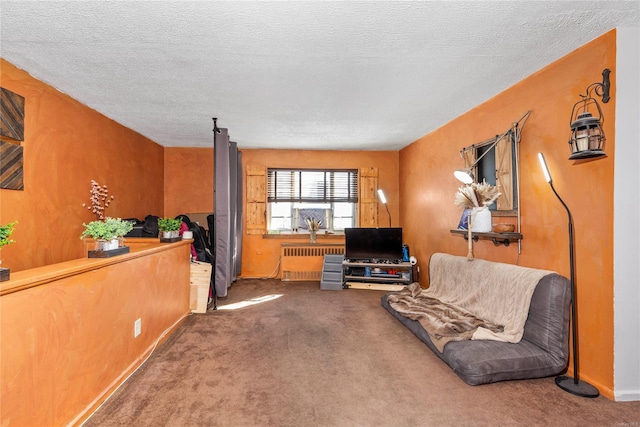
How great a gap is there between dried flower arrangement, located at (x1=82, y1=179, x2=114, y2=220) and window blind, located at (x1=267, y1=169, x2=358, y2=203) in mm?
2721

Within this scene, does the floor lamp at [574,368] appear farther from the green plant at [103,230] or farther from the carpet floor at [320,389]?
the green plant at [103,230]

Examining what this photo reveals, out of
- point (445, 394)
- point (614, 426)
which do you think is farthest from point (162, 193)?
point (614, 426)

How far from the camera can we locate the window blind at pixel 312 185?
240 inches

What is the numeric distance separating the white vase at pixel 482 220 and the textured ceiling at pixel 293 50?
3.92 ft

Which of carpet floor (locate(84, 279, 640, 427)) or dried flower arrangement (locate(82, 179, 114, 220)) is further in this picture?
dried flower arrangement (locate(82, 179, 114, 220))

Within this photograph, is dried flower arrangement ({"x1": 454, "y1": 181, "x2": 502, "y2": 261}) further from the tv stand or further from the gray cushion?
the tv stand

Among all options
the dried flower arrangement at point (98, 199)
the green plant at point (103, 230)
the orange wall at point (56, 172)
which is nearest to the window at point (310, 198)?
the orange wall at point (56, 172)

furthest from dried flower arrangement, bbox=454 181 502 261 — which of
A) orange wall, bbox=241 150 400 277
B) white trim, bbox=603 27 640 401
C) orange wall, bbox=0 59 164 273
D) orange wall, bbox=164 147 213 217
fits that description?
orange wall, bbox=164 147 213 217

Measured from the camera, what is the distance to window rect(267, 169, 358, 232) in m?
6.11

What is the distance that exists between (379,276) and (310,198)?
198cm

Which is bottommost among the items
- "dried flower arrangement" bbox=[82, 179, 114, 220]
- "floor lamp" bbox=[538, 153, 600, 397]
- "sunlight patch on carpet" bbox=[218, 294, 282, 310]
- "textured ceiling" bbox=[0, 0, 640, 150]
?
"sunlight patch on carpet" bbox=[218, 294, 282, 310]

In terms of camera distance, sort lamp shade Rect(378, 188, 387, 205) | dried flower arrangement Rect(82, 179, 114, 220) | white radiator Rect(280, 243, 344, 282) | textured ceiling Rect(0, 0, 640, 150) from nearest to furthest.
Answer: textured ceiling Rect(0, 0, 640, 150), dried flower arrangement Rect(82, 179, 114, 220), lamp shade Rect(378, 188, 387, 205), white radiator Rect(280, 243, 344, 282)

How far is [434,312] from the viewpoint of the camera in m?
3.25

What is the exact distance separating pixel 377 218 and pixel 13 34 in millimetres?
5286
